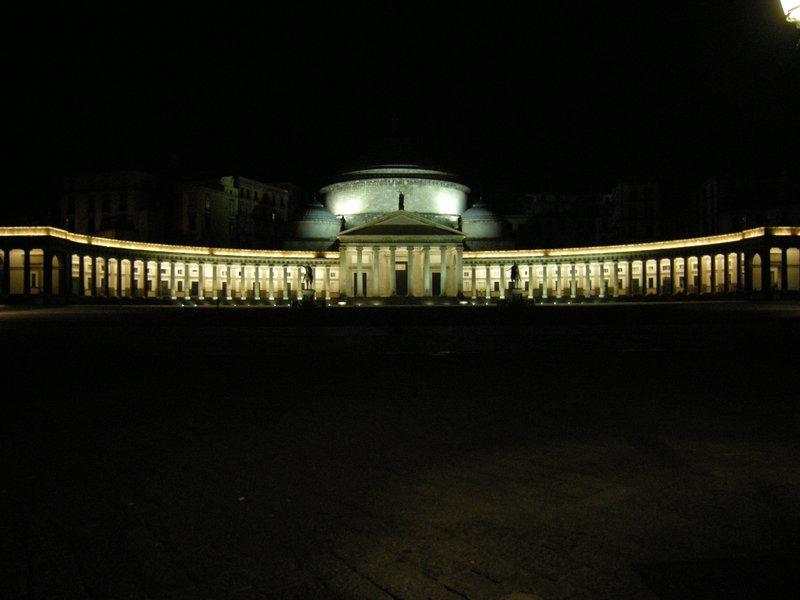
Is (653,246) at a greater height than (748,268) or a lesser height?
greater

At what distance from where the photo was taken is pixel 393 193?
95438 mm

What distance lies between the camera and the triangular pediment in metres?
80.7

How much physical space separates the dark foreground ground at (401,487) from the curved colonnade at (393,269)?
203ft

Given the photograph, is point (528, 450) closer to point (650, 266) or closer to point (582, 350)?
point (582, 350)

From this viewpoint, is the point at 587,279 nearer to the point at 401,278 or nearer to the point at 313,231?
the point at 401,278

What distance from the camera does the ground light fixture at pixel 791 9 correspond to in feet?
28.3

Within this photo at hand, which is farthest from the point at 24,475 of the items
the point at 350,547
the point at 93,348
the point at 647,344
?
the point at 647,344

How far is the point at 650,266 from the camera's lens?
85062mm

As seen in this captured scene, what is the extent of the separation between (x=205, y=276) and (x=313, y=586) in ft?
287

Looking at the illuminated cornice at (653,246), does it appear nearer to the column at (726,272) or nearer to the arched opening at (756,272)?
the column at (726,272)

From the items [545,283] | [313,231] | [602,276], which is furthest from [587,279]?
[313,231]

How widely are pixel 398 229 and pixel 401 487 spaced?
7648 cm

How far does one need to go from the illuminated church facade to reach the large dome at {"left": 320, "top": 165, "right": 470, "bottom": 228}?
0.57 ft

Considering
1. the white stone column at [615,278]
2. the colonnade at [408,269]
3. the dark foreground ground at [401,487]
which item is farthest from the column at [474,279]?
the dark foreground ground at [401,487]
